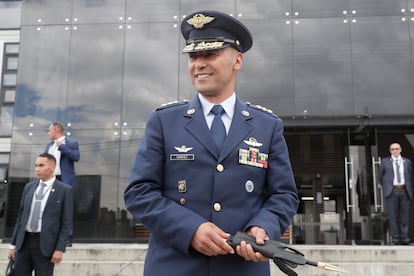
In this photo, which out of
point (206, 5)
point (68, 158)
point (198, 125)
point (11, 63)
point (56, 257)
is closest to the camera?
point (198, 125)

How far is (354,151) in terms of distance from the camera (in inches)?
422

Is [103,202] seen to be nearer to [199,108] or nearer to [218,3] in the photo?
[218,3]

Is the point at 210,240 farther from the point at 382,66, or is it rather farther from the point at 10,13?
the point at 10,13

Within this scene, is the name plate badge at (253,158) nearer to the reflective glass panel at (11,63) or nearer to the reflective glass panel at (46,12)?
the reflective glass panel at (46,12)

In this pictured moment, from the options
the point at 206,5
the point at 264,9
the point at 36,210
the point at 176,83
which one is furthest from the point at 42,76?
the point at 36,210

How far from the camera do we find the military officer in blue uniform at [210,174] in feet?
5.25

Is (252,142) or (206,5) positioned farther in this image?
(206,5)

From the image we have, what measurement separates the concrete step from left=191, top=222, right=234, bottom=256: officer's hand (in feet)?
15.0

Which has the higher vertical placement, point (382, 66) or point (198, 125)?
point (382, 66)

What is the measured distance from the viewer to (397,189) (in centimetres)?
791

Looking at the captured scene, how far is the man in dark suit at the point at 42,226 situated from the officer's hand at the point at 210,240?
314cm

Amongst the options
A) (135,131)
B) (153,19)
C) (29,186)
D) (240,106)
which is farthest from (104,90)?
(240,106)

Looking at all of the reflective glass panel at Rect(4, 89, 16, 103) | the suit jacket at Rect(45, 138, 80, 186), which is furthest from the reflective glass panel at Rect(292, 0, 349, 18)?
the reflective glass panel at Rect(4, 89, 16, 103)

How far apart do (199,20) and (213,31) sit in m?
0.08
